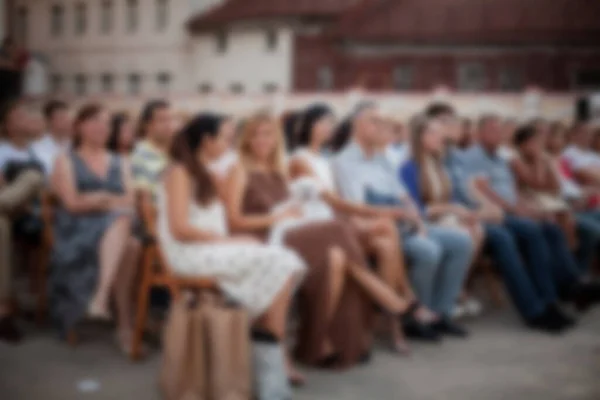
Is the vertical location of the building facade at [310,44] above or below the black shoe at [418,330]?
above

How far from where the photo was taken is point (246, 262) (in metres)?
3.73

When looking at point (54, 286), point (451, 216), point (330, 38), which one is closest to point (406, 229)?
point (451, 216)

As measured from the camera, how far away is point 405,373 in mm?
4297

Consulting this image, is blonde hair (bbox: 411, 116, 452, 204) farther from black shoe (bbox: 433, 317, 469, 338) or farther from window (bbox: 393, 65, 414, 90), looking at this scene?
window (bbox: 393, 65, 414, 90)

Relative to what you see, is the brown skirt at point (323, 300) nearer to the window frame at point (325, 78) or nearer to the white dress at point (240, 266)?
the white dress at point (240, 266)

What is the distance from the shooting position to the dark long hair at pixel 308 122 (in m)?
4.93

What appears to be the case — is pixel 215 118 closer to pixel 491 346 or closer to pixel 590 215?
pixel 491 346

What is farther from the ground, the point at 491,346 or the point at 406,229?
the point at 406,229

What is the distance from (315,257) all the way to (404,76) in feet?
60.1

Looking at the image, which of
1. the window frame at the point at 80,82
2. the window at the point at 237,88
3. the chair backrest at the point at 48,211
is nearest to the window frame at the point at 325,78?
the window at the point at 237,88

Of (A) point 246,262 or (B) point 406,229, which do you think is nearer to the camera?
(A) point 246,262

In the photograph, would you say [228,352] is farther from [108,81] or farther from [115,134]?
[108,81]

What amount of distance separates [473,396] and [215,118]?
1870mm

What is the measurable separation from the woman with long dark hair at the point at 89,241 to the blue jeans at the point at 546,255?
291 centimetres
